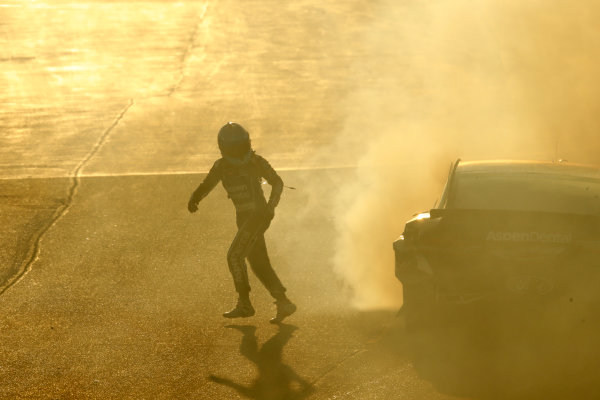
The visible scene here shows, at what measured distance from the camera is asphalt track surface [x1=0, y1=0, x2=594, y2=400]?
8281 mm

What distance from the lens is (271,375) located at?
322 inches

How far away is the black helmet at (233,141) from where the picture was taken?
9.36 meters

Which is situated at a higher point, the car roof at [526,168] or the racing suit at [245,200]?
the car roof at [526,168]

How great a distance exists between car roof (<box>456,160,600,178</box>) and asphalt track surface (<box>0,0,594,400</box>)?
4.56 ft

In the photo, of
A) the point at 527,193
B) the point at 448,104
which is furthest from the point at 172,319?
the point at 448,104

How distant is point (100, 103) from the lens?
2169cm

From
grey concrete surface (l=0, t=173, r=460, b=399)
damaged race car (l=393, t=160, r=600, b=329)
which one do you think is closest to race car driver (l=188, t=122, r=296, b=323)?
grey concrete surface (l=0, t=173, r=460, b=399)

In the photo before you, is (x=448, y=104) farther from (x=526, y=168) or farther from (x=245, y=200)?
(x=245, y=200)

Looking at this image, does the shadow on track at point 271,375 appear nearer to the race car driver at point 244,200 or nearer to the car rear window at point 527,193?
the race car driver at point 244,200

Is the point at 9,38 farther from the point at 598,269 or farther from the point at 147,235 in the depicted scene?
the point at 598,269

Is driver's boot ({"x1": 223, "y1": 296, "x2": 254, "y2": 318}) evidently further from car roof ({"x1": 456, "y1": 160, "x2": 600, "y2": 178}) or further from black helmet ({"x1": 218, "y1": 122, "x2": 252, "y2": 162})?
car roof ({"x1": 456, "y1": 160, "x2": 600, "y2": 178})

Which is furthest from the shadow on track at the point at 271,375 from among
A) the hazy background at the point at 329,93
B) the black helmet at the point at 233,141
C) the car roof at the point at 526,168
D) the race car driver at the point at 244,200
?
the car roof at the point at 526,168

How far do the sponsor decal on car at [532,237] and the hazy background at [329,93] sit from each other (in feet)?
6.91

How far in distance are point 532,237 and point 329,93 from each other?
13.6 metres
